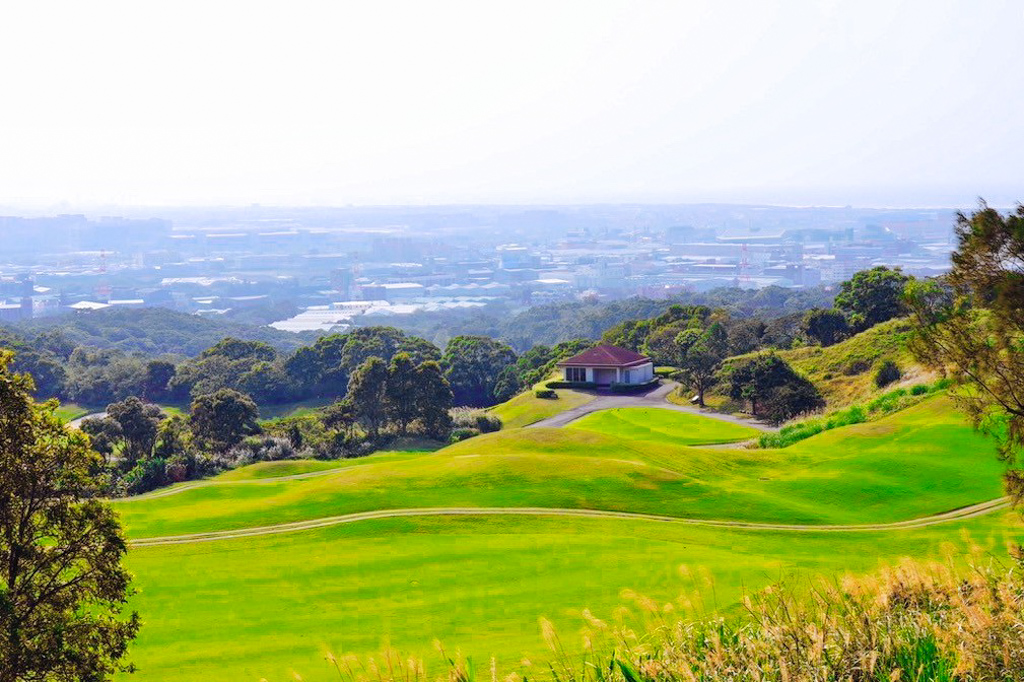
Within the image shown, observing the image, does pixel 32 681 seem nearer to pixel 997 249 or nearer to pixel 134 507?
pixel 997 249

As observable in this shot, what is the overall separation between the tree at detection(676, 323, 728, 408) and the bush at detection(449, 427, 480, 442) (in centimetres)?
1262

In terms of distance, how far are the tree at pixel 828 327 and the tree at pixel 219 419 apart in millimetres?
37759

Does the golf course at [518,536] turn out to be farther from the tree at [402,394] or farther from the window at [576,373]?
the window at [576,373]

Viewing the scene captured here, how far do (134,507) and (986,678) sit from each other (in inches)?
870

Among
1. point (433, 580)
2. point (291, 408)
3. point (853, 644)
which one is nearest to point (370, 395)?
point (291, 408)

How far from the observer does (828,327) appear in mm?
67250

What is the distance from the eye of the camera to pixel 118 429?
145 ft

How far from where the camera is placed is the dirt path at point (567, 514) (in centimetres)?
2134

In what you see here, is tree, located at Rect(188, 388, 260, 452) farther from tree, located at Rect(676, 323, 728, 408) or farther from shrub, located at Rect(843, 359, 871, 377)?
shrub, located at Rect(843, 359, 871, 377)

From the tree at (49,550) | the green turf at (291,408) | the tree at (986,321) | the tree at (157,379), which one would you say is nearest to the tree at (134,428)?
the green turf at (291,408)

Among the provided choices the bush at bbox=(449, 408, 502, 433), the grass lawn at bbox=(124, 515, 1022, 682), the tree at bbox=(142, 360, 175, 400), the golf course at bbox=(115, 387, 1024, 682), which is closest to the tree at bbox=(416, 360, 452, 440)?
the bush at bbox=(449, 408, 502, 433)

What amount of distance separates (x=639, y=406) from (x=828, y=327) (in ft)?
59.4

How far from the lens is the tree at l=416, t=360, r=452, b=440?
2010 inches

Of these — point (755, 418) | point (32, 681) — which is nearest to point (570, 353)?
point (755, 418)
